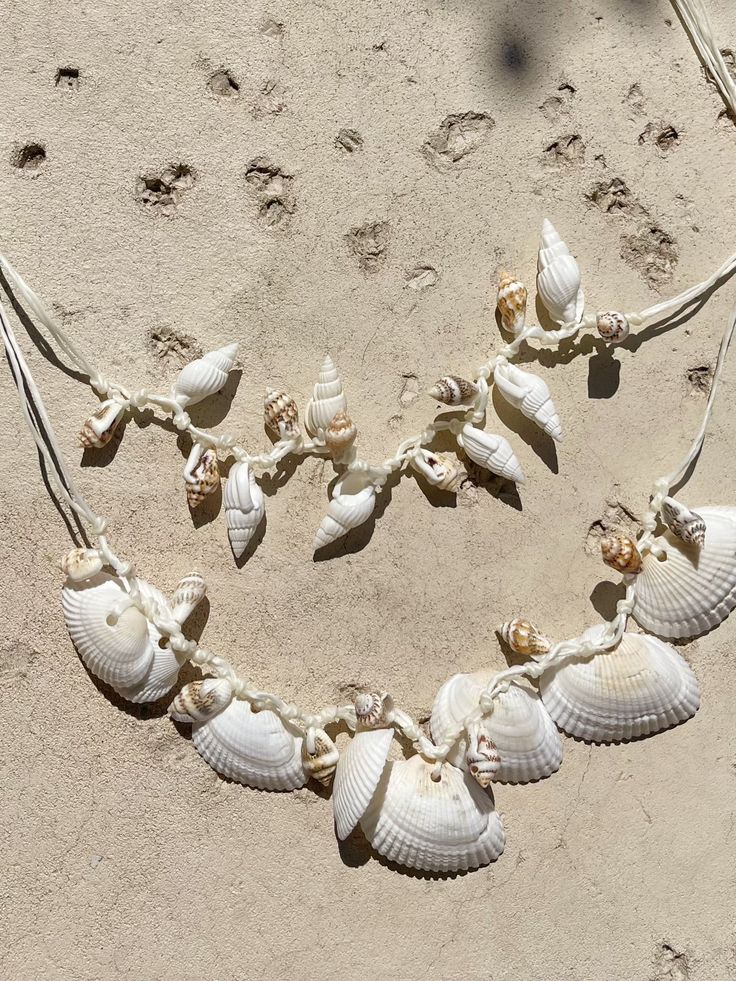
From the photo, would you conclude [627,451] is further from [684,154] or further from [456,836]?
[456,836]

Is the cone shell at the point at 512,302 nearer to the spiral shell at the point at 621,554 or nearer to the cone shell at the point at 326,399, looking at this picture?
the cone shell at the point at 326,399

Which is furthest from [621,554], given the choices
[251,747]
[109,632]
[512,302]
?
[109,632]

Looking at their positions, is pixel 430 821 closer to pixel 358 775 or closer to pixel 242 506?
pixel 358 775

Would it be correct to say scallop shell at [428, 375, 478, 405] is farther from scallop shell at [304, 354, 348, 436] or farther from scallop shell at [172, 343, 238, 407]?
scallop shell at [172, 343, 238, 407]

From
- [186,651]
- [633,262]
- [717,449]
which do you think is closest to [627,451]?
[717,449]

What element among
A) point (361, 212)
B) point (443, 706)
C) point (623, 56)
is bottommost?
point (443, 706)
